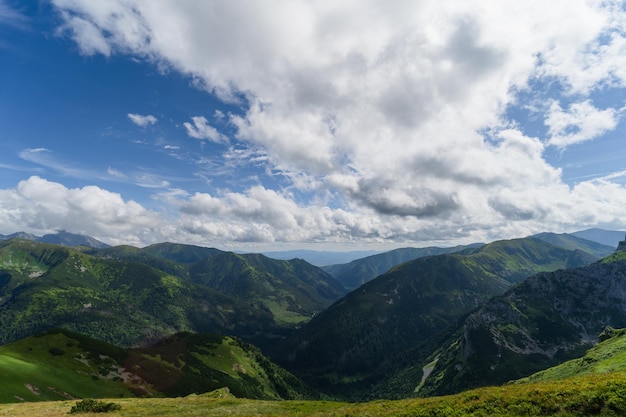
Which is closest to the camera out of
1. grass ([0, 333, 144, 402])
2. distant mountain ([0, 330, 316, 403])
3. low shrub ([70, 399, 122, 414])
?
low shrub ([70, 399, 122, 414])

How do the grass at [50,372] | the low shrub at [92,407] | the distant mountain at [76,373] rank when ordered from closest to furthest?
the low shrub at [92,407] < the grass at [50,372] < the distant mountain at [76,373]

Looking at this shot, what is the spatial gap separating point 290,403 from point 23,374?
86.0 metres

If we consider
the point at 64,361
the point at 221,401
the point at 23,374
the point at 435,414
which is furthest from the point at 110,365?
the point at 435,414

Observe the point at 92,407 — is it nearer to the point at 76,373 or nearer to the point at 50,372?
the point at 50,372

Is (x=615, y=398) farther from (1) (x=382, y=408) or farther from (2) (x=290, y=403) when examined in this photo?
(2) (x=290, y=403)

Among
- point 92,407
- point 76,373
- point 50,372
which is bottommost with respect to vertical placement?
point 76,373

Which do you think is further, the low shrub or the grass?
the grass

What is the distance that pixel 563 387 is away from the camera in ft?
99.3

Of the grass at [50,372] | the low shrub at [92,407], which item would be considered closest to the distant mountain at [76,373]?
the grass at [50,372]

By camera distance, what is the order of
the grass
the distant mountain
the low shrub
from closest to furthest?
the low shrub, the grass, the distant mountain

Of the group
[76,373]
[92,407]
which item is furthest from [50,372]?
[92,407]

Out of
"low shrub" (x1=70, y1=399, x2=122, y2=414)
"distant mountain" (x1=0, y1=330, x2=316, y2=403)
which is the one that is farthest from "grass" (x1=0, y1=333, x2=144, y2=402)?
"low shrub" (x1=70, y1=399, x2=122, y2=414)

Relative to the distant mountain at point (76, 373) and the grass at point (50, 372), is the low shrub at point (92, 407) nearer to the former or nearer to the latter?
the distant mountain at point (76, 373)

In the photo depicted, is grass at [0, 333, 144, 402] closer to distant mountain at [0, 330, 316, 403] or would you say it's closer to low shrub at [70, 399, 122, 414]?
distant mountain at [0, 330, 316, 403]
